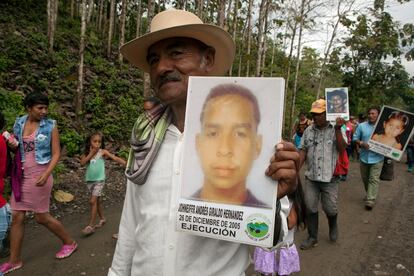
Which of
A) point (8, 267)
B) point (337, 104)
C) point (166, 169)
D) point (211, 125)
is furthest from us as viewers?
point (337, 104)

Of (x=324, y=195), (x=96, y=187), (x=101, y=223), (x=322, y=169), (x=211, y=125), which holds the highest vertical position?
(x=211, y=125)

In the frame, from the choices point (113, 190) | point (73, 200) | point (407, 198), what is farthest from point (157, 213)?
point (407, 198)

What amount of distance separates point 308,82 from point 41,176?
35.5m

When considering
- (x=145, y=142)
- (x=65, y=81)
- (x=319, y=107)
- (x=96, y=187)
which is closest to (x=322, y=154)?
(x=319, y=107)

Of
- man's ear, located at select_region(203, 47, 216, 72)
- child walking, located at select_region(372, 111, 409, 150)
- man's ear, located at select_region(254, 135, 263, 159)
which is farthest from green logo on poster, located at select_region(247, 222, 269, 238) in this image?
child walking, located at select_region(372, 111, 409, 150)

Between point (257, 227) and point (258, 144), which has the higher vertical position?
point (258, 144)

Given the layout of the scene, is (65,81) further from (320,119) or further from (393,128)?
(393,128)

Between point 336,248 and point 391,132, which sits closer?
point 336,248

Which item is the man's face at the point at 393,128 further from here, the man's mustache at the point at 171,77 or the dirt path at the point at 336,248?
the man's mustache at the point at 171,77

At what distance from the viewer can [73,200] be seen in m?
6.22

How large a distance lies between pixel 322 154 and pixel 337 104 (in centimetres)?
74

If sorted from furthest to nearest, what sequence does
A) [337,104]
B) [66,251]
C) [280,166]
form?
1. [337,104]
2. [66,251]
3. [280,166]

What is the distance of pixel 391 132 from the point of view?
21.7ft

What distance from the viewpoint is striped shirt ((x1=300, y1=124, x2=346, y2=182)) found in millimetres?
4969
